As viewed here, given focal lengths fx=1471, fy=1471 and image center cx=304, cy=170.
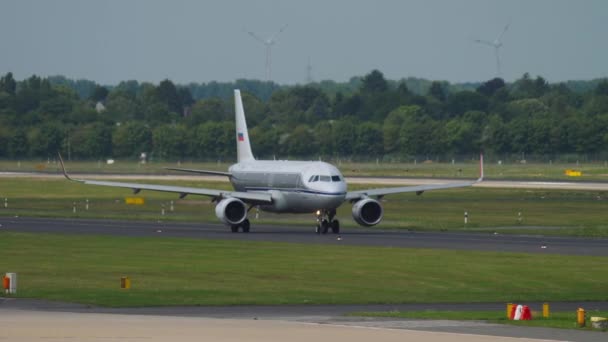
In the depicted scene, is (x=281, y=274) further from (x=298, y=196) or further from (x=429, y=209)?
(x=429, y=209)

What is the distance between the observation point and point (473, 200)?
113 m

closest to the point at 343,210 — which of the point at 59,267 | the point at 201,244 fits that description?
the point at 201,244

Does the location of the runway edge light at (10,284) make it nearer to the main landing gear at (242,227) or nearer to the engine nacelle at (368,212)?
the main landing gear at (242,227)

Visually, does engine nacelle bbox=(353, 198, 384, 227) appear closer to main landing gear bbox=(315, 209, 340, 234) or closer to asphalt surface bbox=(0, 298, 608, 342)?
main landing gear bbox=(315, 209, 340, 234)

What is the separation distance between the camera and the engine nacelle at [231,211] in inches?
3098

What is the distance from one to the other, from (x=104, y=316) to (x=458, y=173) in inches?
5373

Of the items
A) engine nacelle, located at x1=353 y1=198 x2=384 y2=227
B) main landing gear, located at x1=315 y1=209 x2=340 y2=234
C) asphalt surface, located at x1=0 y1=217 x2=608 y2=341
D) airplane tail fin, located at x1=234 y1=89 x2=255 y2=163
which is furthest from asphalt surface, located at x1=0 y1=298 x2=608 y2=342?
airplane tail fin, located at x1=234 y1=89 x2=255 y2=163

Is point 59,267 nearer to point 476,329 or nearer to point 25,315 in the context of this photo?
point 25,315

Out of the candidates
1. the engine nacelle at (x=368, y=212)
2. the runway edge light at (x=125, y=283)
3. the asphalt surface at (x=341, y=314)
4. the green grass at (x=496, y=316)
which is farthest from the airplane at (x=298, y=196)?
the green grass at (x=496, y=316)

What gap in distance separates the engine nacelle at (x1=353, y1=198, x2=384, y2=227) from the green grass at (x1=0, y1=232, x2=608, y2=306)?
13114mm

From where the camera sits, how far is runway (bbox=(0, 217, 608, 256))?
220 feet

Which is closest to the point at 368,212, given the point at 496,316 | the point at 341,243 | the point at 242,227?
the point at 242,227

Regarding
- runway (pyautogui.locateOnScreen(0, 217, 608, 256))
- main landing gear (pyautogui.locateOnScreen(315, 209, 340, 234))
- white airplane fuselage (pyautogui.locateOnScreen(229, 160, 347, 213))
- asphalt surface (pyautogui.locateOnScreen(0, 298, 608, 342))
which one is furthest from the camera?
main landing gear (pyautogui.locateOnScreen(315, 209, 340, 234))

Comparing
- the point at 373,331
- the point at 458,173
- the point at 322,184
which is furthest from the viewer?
the point at 458,173
